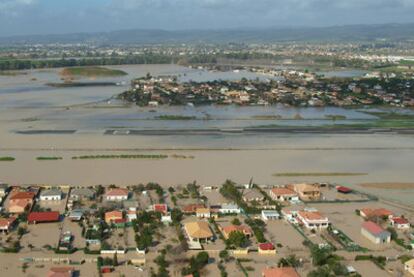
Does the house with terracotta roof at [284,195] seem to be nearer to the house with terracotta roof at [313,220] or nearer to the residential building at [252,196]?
the residential building at [252,196]

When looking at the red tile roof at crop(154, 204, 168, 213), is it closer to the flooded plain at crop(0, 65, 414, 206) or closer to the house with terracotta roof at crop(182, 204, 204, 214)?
the house with terracotta roof at crop(182, 204, 204, 214)

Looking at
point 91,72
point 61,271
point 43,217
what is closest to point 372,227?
point 61,271

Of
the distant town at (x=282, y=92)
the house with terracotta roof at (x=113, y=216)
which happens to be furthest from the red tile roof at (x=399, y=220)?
the distant town at (x=282, y=92)

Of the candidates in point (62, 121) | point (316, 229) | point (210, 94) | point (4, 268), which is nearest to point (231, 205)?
point (316, 229)

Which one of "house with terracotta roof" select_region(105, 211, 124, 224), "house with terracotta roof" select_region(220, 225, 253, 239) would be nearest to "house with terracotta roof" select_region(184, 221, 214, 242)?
"house with terracotta roof" select_region(220, 225, 253, 239)

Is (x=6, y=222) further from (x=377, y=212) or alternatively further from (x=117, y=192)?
(x=377, y=212)
